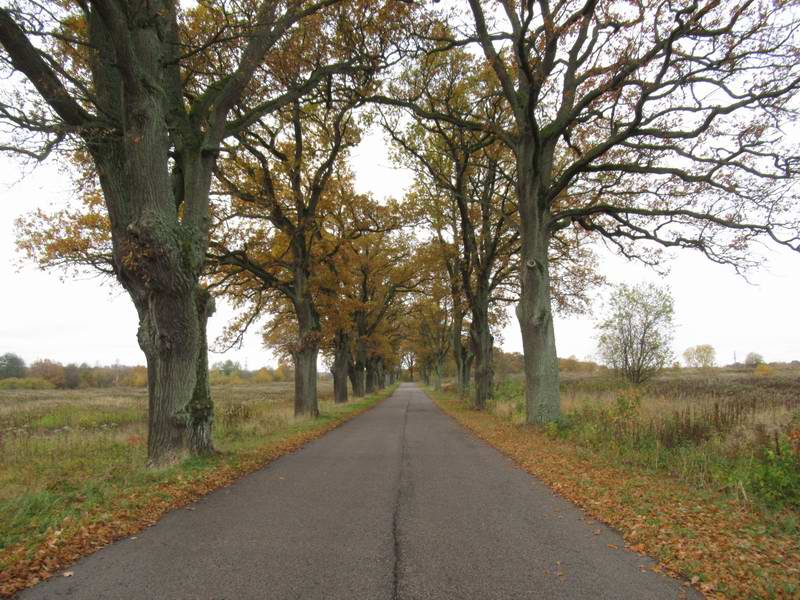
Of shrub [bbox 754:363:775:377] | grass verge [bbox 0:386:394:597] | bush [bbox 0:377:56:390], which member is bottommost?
bush [bbox 0:377:56:390]

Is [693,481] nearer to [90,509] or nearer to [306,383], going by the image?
[90,509]

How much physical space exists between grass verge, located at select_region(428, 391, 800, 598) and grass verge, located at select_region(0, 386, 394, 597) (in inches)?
203

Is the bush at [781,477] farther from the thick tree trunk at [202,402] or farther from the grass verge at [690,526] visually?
the thick tree trunk at [202,402]

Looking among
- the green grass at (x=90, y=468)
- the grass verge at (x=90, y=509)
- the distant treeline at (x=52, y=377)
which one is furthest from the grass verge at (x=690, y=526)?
the distant treeline at (x=52, y=377)

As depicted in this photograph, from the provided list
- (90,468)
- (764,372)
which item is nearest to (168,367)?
(90,468)

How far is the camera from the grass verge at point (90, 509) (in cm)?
411

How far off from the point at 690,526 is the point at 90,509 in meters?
6.66

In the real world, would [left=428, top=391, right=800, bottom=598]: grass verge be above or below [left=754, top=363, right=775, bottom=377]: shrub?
below

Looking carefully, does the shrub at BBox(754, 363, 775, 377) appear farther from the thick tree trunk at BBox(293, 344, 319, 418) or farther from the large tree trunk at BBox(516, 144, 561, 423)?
the thick tree trunk at BBox(293, 344, 319, 418)

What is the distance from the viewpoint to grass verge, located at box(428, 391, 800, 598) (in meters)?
3.83

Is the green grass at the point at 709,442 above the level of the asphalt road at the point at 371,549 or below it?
above

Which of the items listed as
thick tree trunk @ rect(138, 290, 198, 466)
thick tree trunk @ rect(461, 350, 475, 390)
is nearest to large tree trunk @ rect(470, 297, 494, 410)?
thick tree trunk @ rect(461, 350, 475, 390)

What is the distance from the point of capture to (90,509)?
547 cm

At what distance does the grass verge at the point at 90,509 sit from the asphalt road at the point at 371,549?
22cm
